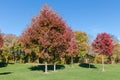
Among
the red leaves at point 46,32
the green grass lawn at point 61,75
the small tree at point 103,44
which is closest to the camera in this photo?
the green grass lawn at point 61,75

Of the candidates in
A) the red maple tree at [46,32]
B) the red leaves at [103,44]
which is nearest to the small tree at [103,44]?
the red leaves at [103,44]

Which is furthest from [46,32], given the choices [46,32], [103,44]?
[103,44]

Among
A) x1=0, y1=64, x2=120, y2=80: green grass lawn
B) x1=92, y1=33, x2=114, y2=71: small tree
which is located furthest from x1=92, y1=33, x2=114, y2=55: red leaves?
x1=0, y1=64, x2=120, y2=80: green grass lawn

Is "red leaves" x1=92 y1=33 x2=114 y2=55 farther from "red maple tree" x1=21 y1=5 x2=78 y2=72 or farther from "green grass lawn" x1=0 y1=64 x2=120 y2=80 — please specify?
"red maple tree" x1=21 y1=5 x2=78 y2=72

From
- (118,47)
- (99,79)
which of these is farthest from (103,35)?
(118,47)

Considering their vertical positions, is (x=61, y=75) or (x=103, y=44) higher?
(x=103, y=44)

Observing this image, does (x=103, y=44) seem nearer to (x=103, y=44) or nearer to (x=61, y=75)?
(x=103, y=44)

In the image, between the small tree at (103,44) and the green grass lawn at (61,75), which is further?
the small tree at (103,44)

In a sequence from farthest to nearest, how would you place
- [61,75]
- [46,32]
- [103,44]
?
[103,44]
[46,32]
[61,75]

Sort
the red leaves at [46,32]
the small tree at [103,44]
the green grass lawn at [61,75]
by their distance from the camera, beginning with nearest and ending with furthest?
the green grass lawn at [61,75]
the red leaves at [46,32]
the small tree at [103,44]

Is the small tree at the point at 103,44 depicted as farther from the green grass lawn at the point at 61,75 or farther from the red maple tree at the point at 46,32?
the red maple tree at the point at 46,32

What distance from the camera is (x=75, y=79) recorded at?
2916 centimetres

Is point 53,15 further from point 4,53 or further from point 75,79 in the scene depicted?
point 4,53

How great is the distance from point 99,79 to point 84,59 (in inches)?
2439
